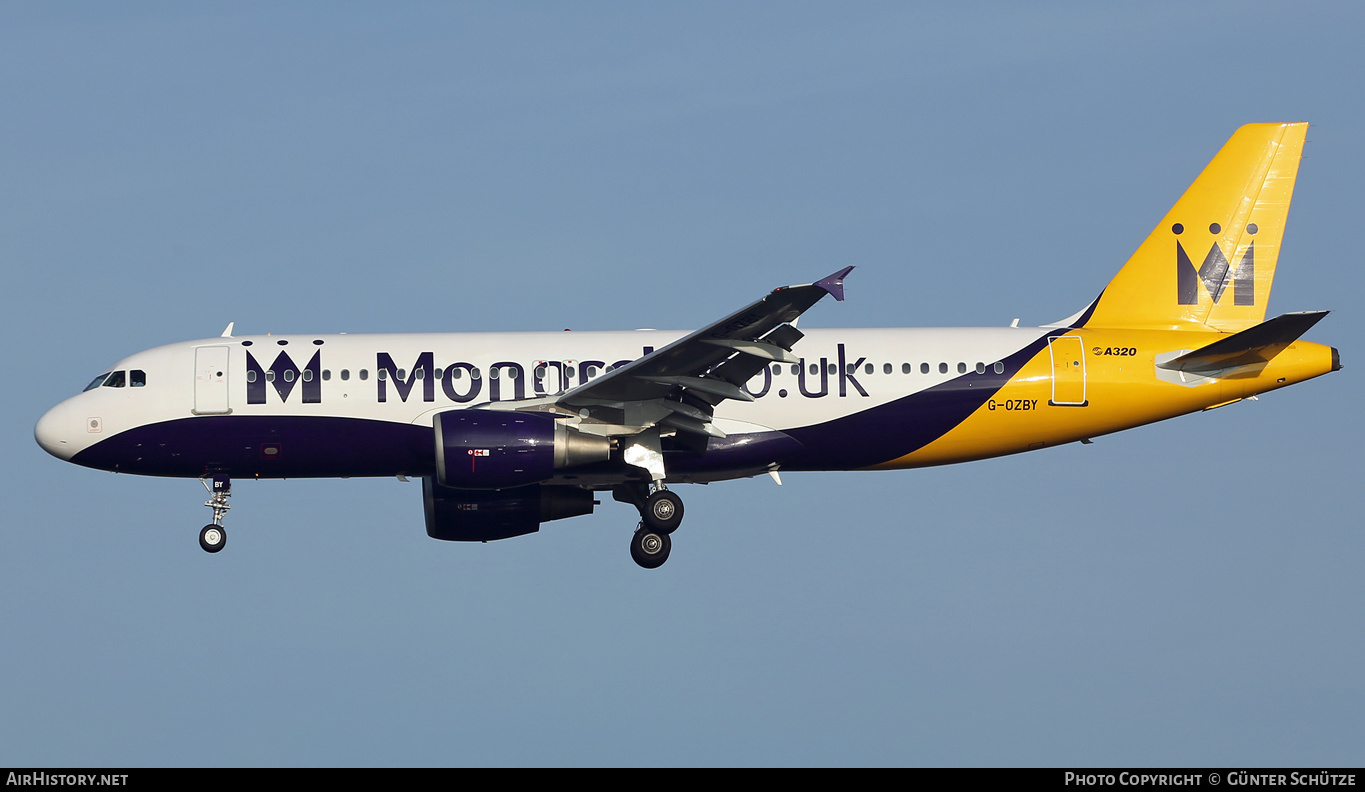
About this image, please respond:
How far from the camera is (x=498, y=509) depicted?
1359 inches

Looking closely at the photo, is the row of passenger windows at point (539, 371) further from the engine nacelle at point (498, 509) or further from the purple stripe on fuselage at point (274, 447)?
the engine nacelle at point (498, 509)

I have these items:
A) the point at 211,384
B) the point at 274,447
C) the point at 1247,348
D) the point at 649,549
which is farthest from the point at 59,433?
the point at 1247,348

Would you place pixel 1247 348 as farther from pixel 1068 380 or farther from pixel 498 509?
pixel 498 509

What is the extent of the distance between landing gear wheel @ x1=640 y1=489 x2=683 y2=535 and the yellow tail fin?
9542mm

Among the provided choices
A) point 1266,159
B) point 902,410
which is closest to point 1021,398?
point 902,410

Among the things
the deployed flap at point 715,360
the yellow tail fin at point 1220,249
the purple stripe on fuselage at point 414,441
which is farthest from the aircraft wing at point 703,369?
the yellow tail fin at point 1220,249

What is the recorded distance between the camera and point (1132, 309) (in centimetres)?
3403

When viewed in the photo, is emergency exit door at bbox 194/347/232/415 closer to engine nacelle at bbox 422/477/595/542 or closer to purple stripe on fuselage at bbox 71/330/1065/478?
purple stripe on fuselage at bbox 71/330/1065/478

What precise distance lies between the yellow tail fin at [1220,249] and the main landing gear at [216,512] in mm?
18059

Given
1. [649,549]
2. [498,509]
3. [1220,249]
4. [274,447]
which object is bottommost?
[649,549]

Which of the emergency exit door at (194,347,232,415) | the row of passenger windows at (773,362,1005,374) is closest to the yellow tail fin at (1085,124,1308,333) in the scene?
the row of passenger windows at (773,362,1005,374)

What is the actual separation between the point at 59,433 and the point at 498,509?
896 cm

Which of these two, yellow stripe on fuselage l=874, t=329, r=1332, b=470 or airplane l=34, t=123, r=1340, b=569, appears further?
yellow stripe on fuselage l=874, t=329, r=1332, b=470

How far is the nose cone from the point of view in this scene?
1298 inches
